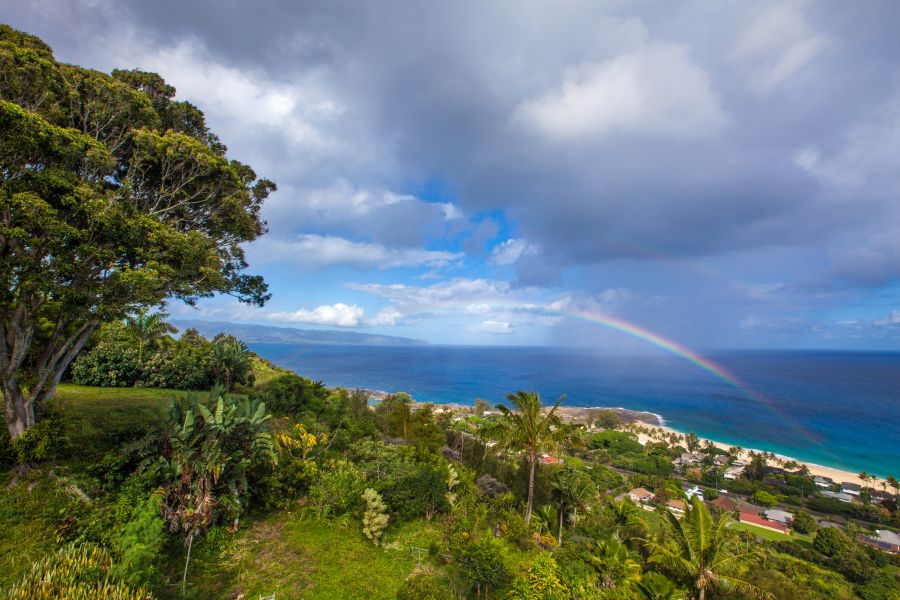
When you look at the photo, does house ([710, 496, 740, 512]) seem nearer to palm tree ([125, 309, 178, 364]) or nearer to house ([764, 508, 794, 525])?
house ([764, 508, 794, 525])

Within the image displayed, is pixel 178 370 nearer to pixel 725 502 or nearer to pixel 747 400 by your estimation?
pixel 725 502

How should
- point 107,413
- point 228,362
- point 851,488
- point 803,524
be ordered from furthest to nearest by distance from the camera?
point 851,488, point 803,524, point 228,362, point 107,413

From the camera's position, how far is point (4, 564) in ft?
22.9

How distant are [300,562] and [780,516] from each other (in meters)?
62.9

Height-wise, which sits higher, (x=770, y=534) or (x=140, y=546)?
(x=140, y=546)

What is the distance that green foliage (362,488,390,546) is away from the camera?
11.7 m

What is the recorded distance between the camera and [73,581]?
20.3 ft

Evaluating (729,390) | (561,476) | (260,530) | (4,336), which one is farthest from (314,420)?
(729,390)

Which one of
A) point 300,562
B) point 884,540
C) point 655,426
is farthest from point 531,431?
point 655,426

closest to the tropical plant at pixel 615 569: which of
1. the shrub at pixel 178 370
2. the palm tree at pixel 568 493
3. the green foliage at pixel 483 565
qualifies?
the green foliage at pixel 483 565

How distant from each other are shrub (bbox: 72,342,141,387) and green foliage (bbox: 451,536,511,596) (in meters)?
21.4

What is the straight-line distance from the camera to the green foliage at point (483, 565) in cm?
943

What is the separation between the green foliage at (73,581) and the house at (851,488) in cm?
8377

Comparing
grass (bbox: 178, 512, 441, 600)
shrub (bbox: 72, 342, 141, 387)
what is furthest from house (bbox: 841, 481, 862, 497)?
shrub (bbox: 72, 342, 141, 387)
